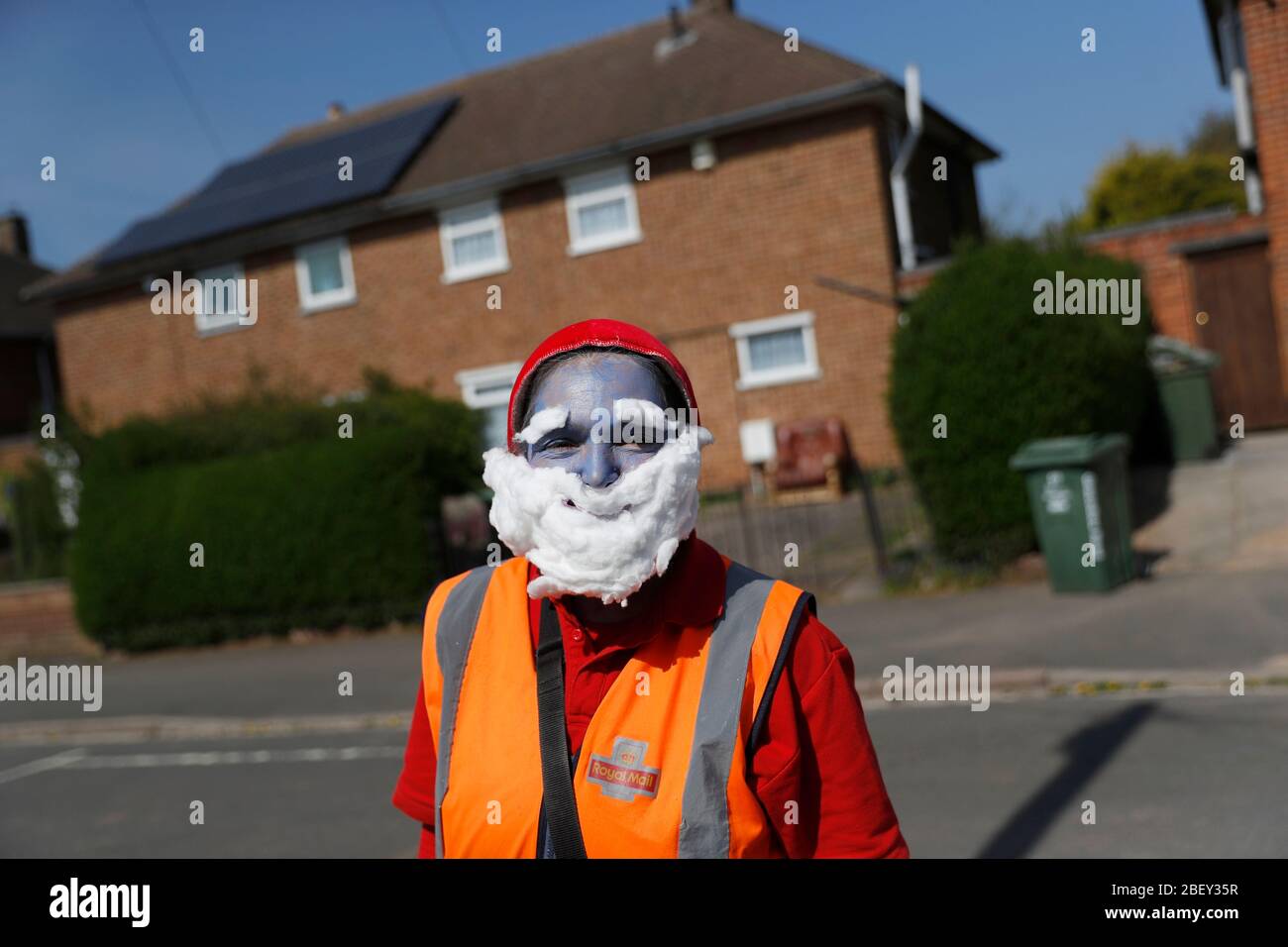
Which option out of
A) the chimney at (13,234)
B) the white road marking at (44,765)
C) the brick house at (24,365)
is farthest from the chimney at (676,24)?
the chimney at (13,234)

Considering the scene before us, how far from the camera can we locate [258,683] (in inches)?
498

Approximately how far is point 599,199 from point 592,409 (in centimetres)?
1991

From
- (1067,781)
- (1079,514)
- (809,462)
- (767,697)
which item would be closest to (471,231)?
(809,462)

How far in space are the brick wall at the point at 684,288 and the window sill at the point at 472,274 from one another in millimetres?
92

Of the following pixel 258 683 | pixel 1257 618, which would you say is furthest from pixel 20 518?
pixel 1257 618

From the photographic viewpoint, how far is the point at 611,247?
2109 cm

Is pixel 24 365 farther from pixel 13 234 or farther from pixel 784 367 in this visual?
pixel 784 367

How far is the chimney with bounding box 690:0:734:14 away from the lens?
23.4 m

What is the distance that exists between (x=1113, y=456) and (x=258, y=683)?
28.0 feet

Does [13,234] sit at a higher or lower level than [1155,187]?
higher

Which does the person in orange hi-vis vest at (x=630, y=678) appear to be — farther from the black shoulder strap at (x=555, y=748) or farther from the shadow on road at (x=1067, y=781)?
the shadow on road at (x=1067, y=781)

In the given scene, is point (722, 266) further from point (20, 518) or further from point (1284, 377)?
point (20, 518)

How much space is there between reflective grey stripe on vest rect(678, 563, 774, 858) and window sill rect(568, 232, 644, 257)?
63.6ft

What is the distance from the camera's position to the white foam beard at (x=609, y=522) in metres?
1.84
